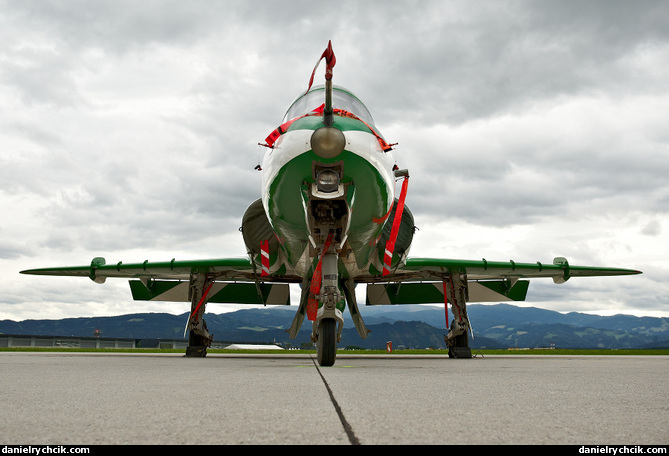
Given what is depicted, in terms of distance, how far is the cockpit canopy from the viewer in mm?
7211

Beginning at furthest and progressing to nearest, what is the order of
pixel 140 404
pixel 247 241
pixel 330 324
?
pixel 247 241 → pixel 330 324 → pixel 140 404

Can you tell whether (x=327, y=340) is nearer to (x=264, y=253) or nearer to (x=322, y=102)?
(x=264, y=253)

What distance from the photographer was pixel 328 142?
19.8ft

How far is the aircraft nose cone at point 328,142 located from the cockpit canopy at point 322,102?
3.61 feet

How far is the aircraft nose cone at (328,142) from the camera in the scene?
237 inches

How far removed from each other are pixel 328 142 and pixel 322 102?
1454 mm

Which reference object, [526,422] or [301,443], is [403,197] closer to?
[526,422]

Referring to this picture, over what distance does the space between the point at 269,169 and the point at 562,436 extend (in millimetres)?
Result: 5525

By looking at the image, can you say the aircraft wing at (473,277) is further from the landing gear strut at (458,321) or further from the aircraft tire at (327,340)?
the aircraft tire at (327,340)

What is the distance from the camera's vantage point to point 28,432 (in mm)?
2205

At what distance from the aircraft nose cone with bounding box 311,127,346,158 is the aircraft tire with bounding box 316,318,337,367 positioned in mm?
2792

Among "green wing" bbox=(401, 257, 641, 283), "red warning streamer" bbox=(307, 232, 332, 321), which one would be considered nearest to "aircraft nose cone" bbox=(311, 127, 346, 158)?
"red warning streamer" bbox=(307, 232, 332, 321)

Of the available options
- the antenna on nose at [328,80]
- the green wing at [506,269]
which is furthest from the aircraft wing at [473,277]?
the antenna on nose at [328,80]
